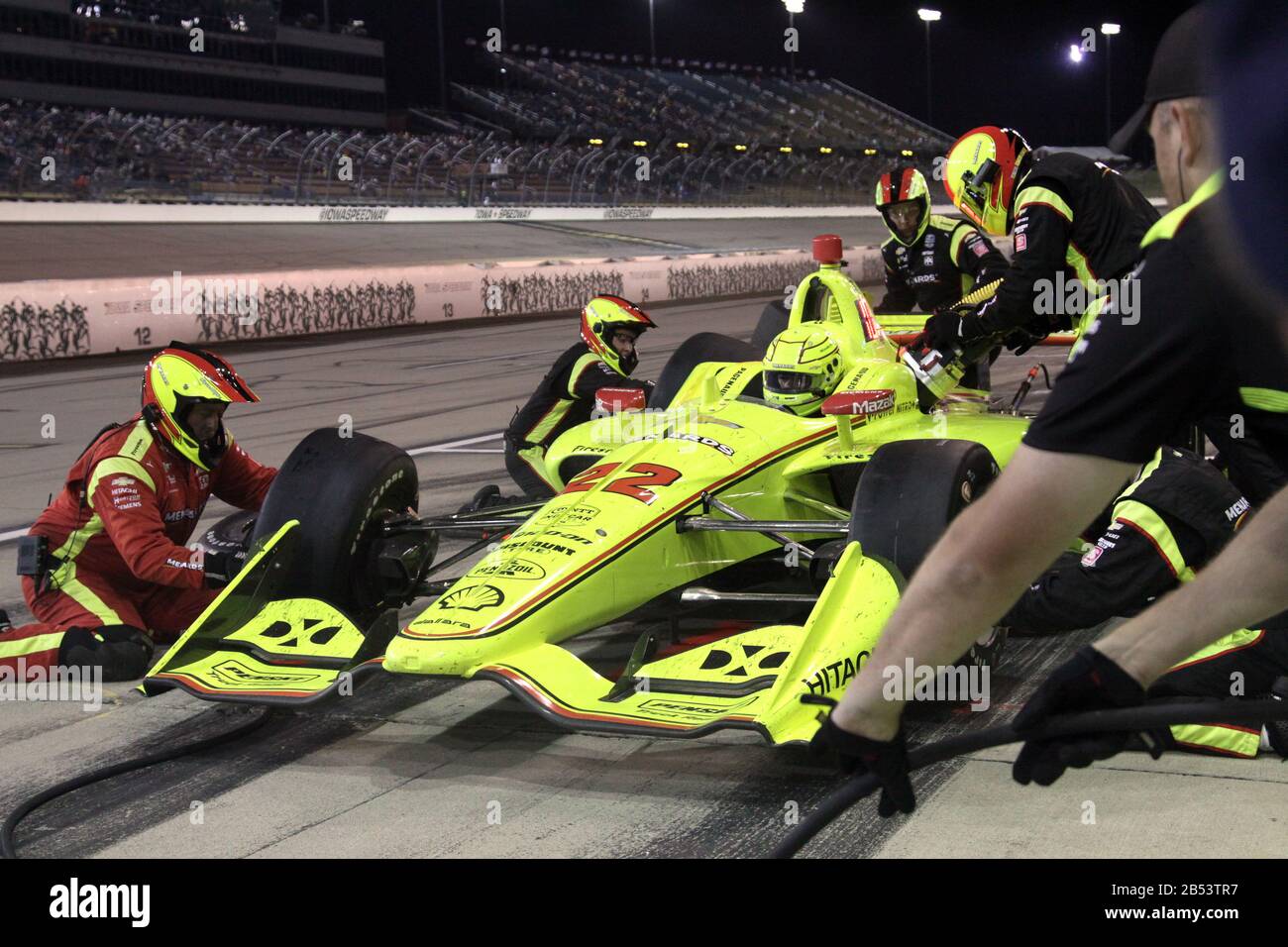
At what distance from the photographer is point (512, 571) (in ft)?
16.1

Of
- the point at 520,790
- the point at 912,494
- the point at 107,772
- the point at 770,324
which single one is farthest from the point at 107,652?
the point at 770,324

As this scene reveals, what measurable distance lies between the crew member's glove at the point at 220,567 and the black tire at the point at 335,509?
0.51ft

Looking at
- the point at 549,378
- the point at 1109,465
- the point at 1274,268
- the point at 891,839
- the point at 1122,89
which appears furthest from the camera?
the point at 1122,89

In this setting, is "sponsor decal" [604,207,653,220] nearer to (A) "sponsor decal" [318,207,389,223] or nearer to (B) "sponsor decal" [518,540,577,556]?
(A) "sponsor decal" [318,207,389,223]

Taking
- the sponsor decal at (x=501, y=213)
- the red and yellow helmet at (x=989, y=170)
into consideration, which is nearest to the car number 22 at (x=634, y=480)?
the red and yellow helmet at (x=989, y=170)

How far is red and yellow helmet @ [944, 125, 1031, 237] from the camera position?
691cm

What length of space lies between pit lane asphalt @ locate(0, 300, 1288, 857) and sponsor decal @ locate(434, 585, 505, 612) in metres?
0.31

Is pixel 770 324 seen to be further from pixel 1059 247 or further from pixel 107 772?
pixel 107 772

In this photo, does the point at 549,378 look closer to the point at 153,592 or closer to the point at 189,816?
the point at 153,592

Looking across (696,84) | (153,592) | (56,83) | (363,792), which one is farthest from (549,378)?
(696,84)

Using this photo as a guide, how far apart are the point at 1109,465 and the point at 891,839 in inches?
84.1

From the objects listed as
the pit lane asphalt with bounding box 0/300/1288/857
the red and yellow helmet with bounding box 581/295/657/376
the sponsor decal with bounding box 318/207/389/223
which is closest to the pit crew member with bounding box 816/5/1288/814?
the pit lane asphalt with bounding box 0/300/1288/857

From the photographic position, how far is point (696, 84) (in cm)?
5434

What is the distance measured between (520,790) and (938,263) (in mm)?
6191
